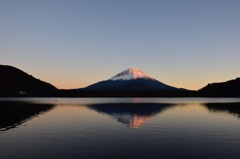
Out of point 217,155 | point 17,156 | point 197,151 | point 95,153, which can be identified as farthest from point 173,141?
point 17,156

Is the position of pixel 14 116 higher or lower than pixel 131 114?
lower

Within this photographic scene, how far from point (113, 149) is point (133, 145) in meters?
3.16

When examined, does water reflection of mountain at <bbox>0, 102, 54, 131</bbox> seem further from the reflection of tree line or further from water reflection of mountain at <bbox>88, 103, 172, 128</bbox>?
water reflection of mountain at <bbox>88, 103, 172, 128</bbox>

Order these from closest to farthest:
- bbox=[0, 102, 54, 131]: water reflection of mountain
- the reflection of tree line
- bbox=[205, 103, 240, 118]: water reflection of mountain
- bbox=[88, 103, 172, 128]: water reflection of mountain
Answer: bbox=[0, 102, 54, 131]: water reflection of mountain → the reflection of tree line → bbox=[88, 103, 172, 128]: water reflection of mountain → bbox=[205, 103, 240, 118]: water reflection of mountain

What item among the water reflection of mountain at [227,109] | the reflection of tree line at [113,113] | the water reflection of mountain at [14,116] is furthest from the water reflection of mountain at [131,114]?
the water reflection of mountain at [227,109]

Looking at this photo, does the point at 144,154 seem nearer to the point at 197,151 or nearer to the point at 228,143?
the point at 197,151

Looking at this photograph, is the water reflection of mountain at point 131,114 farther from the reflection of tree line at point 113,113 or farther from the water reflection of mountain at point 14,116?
the water reflection of mountain at point 14,116

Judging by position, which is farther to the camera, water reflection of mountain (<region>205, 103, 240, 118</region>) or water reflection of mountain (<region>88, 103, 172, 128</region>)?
water reflection of mountain (<region>205, 103, 240, 118</region>)

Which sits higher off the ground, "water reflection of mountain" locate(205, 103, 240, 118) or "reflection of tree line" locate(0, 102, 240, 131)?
"water reflection of mountain" locate(205, 103, 240, 118)

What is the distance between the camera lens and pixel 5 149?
2733 centimetres

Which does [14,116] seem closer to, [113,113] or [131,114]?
[113,113]

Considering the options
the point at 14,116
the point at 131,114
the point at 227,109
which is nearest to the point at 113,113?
the point at 131,114

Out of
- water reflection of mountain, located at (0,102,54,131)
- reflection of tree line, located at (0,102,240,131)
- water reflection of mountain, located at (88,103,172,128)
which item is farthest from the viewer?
water reflection of mountain, located at (88,103,172,128)

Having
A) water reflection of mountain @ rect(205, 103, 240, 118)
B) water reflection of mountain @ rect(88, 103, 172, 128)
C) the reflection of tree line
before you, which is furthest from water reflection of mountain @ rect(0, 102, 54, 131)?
water reflection of mountain @ rect(205, 103, 240, 118)
